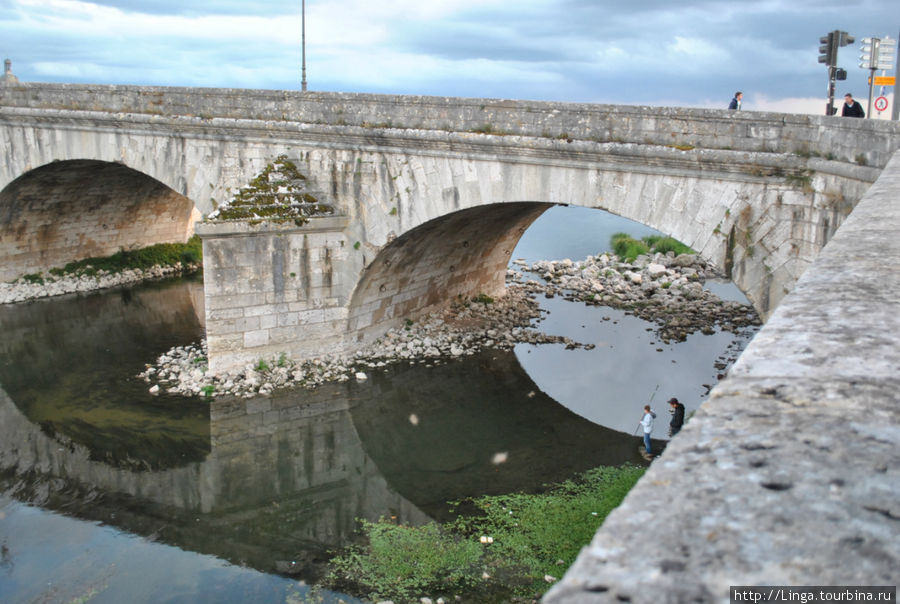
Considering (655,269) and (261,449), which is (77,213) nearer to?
(261,449)

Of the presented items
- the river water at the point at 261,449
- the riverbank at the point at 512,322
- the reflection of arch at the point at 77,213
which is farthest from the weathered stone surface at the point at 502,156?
the river water at the point at 261,449

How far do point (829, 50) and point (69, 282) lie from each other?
16.5m

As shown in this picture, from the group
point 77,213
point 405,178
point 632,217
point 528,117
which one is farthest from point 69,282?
point 632,217

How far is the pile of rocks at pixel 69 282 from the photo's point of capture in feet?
58.3

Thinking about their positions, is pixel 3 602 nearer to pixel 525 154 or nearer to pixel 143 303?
pixel 525 154

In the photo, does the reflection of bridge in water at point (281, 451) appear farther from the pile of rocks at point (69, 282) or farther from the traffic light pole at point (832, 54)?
the traffic light pole at point (832, 54)

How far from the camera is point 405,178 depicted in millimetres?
11891

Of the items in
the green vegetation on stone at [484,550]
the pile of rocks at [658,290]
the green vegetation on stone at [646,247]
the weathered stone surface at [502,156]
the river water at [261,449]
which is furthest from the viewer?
the green vegetation on stone at [646,247]

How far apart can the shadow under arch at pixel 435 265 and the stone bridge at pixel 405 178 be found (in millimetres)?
44

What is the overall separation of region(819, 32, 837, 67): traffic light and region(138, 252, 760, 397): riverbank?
544 centimetres

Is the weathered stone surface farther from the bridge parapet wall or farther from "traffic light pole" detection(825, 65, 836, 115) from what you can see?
"traffic light pole" detection(825, 65, 836, 115)

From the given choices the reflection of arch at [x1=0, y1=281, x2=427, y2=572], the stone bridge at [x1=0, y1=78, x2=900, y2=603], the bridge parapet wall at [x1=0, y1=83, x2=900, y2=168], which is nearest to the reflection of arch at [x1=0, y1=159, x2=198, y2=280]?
the stone bridge at [x1=0, y1=78, x2=900, y2=603]

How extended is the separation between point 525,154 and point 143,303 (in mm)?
10909

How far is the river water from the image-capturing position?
765cm
